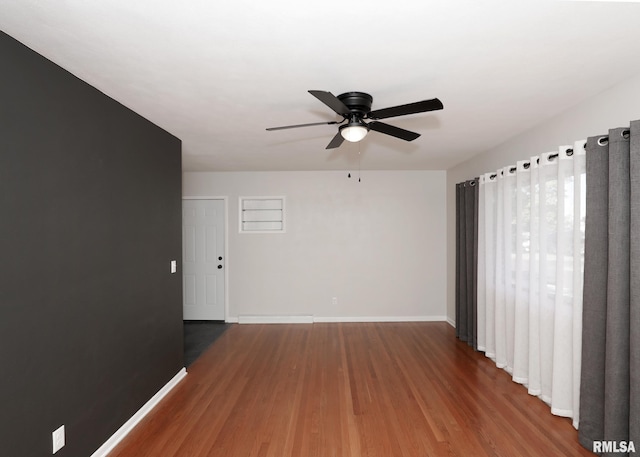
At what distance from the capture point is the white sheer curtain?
261cm

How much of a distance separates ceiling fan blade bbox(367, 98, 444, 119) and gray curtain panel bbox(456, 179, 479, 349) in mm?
2643

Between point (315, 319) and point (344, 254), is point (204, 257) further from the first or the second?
point (344, 254)

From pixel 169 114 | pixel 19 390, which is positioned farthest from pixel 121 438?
pixel 169 114

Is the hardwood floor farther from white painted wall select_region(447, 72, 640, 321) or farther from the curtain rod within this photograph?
white painted wall select_region(447, 72, 640, 321)

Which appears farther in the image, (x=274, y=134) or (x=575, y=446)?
(x=274, y=134)

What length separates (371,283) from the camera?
560cm

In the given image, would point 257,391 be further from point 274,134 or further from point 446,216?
point 446,216

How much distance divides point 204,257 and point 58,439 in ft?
12.5

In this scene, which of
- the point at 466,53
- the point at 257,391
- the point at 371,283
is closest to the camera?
the point at 466,53

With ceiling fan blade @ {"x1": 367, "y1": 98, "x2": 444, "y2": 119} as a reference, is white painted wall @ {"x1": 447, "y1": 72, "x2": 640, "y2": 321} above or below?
above

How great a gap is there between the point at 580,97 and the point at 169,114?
317cm

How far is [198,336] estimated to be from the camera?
16.3 feet

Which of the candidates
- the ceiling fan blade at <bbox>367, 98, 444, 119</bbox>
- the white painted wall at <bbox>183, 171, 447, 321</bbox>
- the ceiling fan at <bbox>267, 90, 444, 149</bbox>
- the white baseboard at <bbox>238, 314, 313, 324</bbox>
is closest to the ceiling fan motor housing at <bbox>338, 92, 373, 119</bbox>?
the ceiling fan at <bbox>267, 90, 444, 149</bbox>
